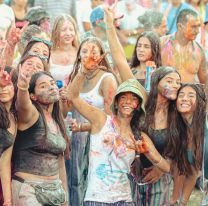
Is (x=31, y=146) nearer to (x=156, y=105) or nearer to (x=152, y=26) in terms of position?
(x=156, y=105)

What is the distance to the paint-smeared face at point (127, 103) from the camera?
782 centimetres

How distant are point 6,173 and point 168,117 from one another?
1.70 m

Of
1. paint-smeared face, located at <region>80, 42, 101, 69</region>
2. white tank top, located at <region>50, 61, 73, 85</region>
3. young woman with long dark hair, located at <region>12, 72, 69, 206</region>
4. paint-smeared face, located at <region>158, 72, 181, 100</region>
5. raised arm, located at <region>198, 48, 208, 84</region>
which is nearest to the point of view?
young woman with long dark hair, located at <region>12, 72, 69, 206</region>

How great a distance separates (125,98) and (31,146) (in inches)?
38.3

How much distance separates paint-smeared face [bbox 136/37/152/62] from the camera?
9.24 meters

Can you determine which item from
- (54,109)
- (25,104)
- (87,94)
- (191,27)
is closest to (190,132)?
(87,94)

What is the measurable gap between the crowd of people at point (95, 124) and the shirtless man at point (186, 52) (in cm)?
78

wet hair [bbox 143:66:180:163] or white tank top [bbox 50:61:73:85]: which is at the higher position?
white tank top [bbox 50:61:73:85]

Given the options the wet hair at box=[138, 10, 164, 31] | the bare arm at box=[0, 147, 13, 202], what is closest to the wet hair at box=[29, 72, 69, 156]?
the bare arm at box=[0, 147, 13, 202]

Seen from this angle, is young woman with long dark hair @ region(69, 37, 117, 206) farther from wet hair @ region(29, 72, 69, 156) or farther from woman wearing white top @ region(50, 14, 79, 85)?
wet hair @ region(29, 72, 69, 156)

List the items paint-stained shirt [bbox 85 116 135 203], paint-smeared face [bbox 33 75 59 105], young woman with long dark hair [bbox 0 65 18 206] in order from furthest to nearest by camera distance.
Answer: paint-stained shirt [bbox 85 116 135 203] → paint-smeared face [bbox 33 75 59 105] → young woman with long dark hair [bbox 0 65 18 206]

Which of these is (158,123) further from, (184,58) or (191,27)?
(191,27)

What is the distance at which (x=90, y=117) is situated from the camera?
7766mm

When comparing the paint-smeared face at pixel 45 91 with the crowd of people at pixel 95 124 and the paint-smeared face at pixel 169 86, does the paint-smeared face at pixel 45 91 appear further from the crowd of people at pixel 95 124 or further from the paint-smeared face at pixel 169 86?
the paint-smeared face at pixel 169 86
